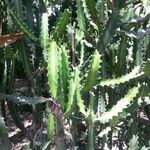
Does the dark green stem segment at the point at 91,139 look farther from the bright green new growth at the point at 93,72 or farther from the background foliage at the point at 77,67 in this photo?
the bright green new growth at the point at 93,72

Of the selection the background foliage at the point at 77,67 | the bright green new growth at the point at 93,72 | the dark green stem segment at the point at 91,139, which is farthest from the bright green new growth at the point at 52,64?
the dark green stem segment at the point at 91,139

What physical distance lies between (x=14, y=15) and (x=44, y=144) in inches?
21.8

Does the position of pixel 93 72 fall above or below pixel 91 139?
above

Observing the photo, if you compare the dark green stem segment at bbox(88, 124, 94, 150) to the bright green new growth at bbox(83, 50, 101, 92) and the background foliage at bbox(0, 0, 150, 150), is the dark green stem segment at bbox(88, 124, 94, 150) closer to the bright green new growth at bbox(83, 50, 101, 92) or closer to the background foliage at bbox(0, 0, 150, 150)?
the background foliage at bbox(0, 0, 150, 150)

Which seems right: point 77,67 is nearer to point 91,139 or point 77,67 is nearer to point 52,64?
point 52,64

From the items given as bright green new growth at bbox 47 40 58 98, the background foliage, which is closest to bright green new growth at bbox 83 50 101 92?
the background foliage

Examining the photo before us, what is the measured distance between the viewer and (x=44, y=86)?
216cm

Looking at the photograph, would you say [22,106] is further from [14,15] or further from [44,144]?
[14,15]

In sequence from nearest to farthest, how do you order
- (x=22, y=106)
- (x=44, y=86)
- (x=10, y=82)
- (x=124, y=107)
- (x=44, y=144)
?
(x=124, y=107)
(x=44, y=144)
(x=10, y=82)
(x=44, y=86)
(x=22, y=106)

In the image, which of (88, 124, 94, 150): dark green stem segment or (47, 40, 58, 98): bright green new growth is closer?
(47, 40, 58, 98): bright green new growth

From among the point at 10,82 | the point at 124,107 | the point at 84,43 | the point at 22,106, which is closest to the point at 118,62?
the point at 84,43

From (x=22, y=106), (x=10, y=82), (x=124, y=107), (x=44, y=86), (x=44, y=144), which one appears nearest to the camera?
(x=124, y=107)

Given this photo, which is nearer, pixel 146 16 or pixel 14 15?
pixel 14 15

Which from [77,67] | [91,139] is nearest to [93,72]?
[77,67]
